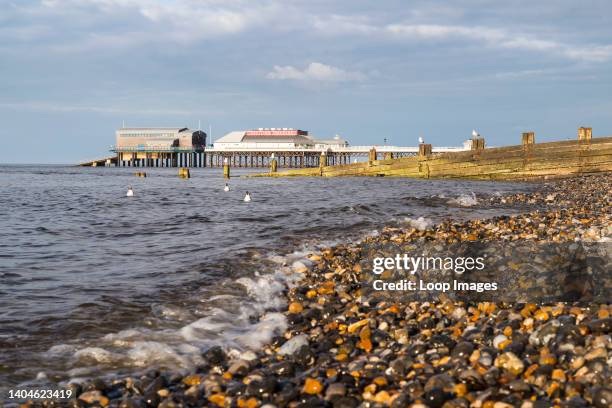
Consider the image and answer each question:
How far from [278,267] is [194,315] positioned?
256 centimetres

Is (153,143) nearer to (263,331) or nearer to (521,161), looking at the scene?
(521,161)

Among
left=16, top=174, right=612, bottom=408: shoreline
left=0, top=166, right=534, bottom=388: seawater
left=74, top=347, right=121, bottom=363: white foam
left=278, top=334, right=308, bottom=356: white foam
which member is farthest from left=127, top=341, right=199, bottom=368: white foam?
left=278, top=334, right=308, bottom=356: white foam

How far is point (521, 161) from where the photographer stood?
2670cm

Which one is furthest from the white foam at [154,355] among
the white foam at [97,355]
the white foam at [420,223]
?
the white foam at [420,223]

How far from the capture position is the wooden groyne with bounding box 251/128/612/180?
24609 millimetres

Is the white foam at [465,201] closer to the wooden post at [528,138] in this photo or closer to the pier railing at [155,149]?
the wooden post at [528,138]

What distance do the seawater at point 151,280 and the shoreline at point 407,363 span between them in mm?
499

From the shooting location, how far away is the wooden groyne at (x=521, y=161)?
24609 mm

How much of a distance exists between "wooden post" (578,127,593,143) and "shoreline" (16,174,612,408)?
22.6 metres

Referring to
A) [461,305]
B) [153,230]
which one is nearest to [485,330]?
[461,305]

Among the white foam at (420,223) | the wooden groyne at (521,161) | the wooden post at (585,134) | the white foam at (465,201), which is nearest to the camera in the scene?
the white foam at (420,223)

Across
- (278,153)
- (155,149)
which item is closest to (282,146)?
(278,153)

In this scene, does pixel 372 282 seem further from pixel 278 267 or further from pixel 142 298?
pixel 142 298

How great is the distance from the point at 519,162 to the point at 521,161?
0.46ft
